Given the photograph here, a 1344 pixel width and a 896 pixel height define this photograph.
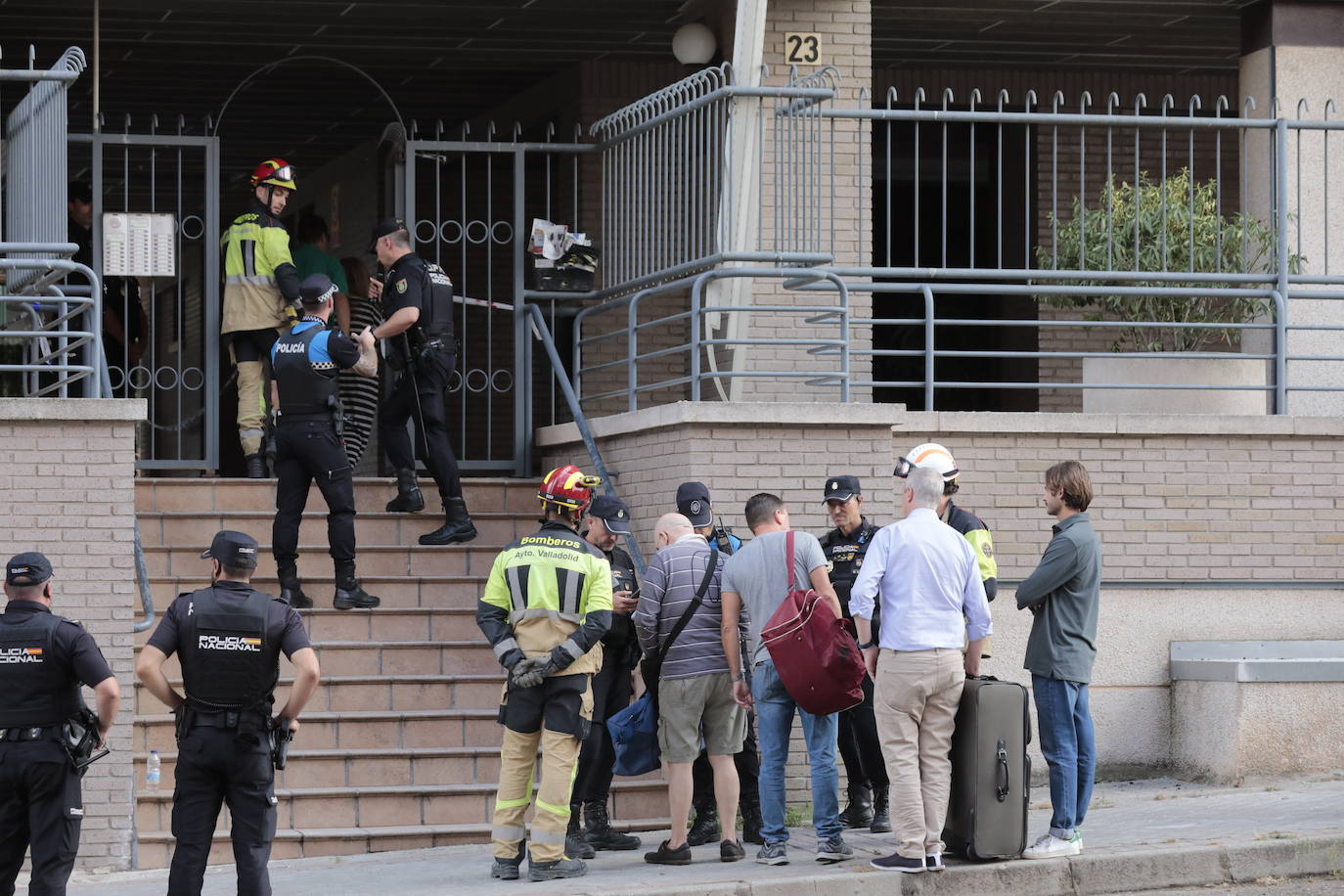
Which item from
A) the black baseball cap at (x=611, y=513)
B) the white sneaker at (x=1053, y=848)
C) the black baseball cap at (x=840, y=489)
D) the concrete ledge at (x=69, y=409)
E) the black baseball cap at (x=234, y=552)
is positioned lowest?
the white sneaker at (x=1053, y=848)

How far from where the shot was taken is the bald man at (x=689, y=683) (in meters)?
8.55

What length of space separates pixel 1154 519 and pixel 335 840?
503cm

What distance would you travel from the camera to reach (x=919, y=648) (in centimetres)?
806

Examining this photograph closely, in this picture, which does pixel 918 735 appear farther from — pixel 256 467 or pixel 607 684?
pixel 256 467

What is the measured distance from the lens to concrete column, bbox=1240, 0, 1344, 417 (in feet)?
41.3

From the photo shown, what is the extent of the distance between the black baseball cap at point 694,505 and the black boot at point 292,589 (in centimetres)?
260

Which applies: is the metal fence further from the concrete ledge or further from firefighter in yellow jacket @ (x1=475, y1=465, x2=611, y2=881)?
firefighter in yellow jacket @ (x1=475, y1=465, x2=611, y2=881)

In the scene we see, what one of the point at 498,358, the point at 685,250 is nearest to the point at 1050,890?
the point at 685,250

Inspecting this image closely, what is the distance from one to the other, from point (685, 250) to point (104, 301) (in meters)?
4.41

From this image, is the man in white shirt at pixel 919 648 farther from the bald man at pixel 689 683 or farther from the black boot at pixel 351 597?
the black boot at pixel 351 597

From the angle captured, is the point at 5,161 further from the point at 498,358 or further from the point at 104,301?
the point at 498,358

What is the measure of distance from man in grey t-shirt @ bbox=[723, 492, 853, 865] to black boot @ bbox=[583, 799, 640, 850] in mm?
845

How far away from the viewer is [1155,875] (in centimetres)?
837

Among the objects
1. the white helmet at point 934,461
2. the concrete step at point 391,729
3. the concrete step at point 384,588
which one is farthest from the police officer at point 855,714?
the concrete step at point 384,588
